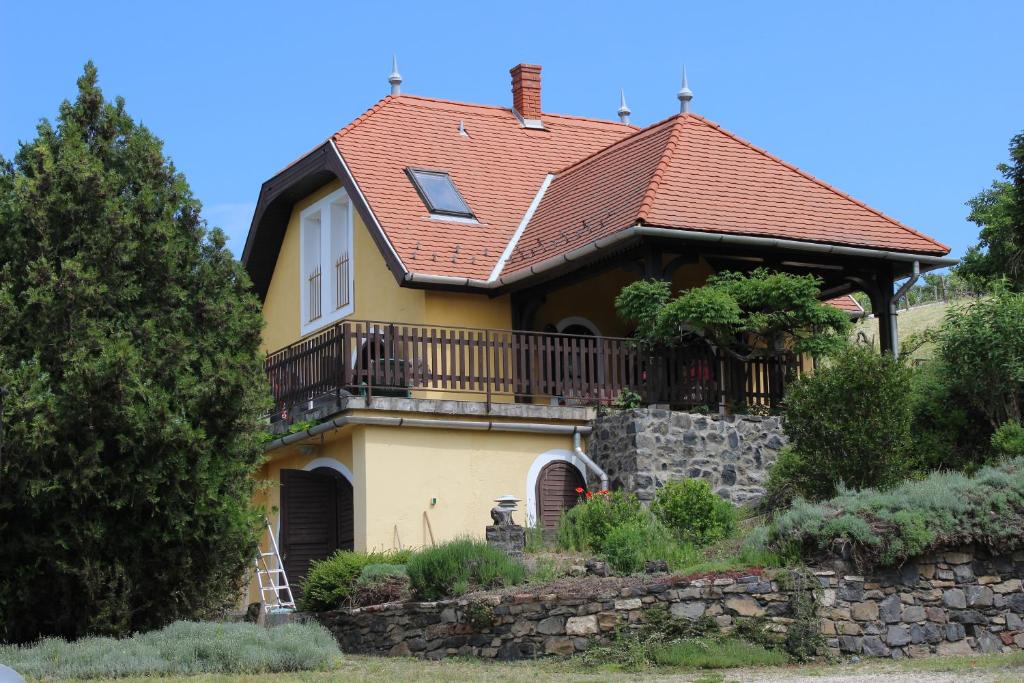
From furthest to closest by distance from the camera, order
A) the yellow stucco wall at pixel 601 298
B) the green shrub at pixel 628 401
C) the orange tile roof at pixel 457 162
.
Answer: the yellow stucco wall at pixel 601 298 → the orange tile roof at pixel 457 162 → the green shrub at pixel 628 401

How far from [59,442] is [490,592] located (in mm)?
4479

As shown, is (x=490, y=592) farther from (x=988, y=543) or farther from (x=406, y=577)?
(x=988, y=543)

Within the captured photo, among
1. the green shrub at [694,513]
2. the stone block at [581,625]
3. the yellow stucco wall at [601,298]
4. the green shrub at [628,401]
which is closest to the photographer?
the stone block at [581,625]

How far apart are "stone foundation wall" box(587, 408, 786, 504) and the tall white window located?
6.12m

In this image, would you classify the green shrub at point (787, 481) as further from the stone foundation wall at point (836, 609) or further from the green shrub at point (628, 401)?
the stone foundation wall at point (836, 609)

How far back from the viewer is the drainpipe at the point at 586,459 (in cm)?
2023

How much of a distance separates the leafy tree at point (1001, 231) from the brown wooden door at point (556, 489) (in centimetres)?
612

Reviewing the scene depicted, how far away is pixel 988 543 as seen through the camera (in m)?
15.0

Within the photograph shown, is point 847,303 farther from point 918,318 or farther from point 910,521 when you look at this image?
point 918,318

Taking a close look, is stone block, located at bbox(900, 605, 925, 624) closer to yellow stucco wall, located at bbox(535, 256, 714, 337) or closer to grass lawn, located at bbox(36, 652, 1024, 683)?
grass lawn, located at bbox(36, 652, 1024, 683)

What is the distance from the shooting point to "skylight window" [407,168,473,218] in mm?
23625

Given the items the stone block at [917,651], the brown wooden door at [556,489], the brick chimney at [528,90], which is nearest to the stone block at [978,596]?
the stone block at [917,651]

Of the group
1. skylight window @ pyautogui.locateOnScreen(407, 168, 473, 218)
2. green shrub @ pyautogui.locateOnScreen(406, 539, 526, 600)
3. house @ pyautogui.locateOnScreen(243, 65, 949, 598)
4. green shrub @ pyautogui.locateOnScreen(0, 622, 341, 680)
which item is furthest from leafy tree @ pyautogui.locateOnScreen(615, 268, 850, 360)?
green shrub @ pyautogui.locateOnScreen(0, 622, 341, 680)

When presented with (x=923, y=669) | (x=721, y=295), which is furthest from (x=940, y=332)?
(x=923, y=669)
